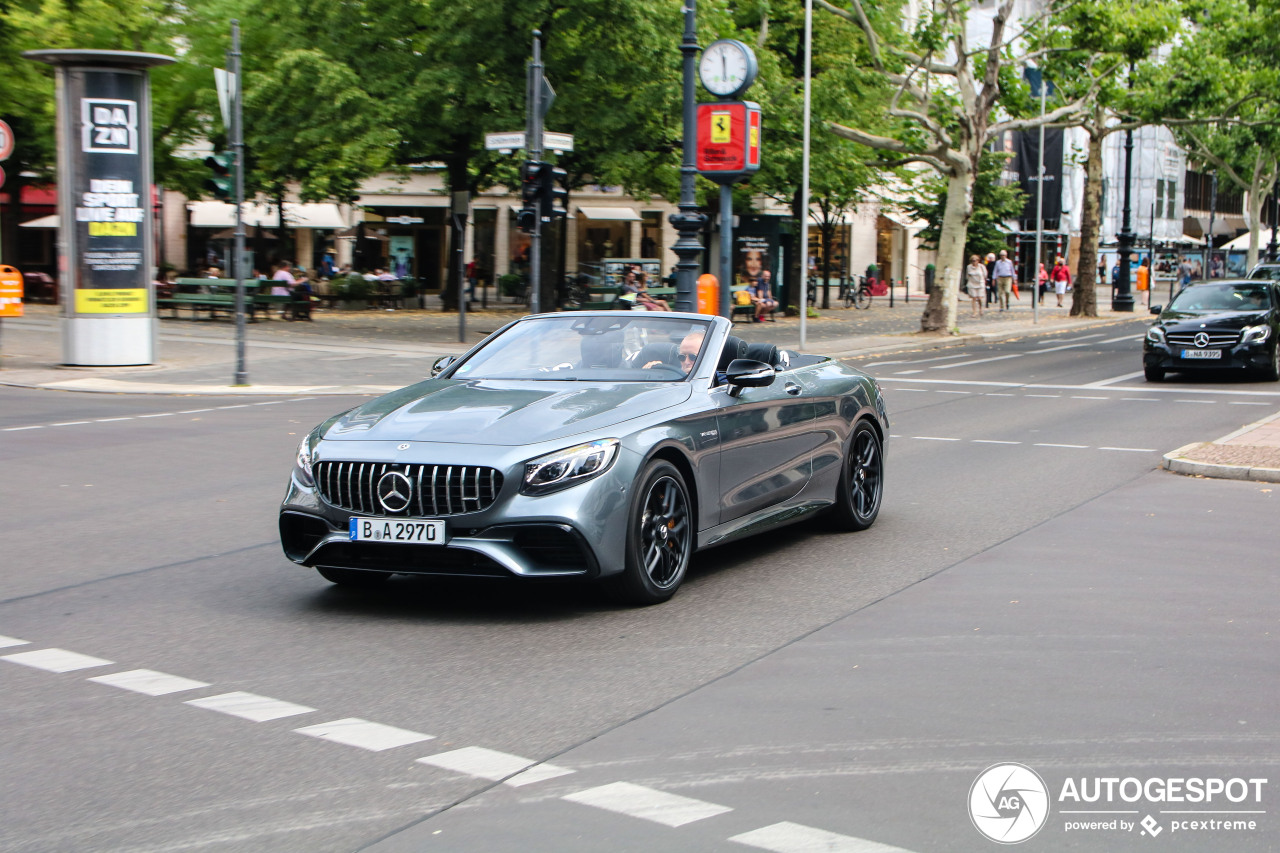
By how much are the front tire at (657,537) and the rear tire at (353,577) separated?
3.88ft

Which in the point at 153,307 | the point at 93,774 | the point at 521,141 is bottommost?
the point at 93,774

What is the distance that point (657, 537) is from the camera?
6777 millimetres

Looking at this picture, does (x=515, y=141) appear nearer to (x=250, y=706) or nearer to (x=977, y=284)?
(x=250, y=706)

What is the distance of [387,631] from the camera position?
6.30 meters

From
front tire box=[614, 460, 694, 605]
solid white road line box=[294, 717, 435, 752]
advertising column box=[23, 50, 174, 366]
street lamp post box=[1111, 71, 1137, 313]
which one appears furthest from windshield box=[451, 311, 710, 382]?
street lamp post box=[1111, 71, 1137, 313]

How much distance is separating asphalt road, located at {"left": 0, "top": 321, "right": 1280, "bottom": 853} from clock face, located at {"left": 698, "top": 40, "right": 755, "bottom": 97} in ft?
48.4

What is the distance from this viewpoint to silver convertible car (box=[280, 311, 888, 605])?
6.28 m

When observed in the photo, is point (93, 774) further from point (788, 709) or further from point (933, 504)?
point (933, 504)

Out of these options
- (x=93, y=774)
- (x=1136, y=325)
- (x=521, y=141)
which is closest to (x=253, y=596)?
(x=93, y=774)

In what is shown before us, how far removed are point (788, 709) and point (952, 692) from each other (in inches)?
27.1

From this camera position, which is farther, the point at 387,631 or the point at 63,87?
the point at 63,87

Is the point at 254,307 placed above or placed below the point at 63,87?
below

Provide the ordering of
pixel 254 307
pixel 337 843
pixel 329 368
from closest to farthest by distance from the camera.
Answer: pixel 337 843
pixel 329 368
pixel 254 307

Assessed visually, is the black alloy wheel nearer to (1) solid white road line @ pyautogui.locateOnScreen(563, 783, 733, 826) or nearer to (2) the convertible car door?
(2) the convertible car door
